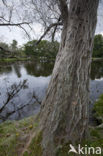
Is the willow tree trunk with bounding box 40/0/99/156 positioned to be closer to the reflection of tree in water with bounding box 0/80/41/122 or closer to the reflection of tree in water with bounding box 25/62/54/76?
the reflection of tree in water with bounding box 0/80/41/122

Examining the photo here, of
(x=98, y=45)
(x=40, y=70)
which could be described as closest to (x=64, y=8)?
(x=40, y=70)

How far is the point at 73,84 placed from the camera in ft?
5.63

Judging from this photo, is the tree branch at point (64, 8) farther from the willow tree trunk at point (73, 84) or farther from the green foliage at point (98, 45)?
the green foliage at point (98, 45)

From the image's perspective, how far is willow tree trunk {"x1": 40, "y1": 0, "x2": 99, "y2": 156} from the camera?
1.63 meters

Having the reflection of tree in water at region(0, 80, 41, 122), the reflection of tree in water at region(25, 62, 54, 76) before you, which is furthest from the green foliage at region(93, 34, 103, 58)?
the reflection of tree in water at region(0, 80, 41, 122)

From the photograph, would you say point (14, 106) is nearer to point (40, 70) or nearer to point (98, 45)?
point (40, 70)

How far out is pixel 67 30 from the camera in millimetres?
1817

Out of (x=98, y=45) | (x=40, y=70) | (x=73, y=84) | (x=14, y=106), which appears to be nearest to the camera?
(x=73, y=84)

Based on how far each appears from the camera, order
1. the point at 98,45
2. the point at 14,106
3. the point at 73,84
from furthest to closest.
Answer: the point at 98,45 → the point at 14,106 → the point at 73,84

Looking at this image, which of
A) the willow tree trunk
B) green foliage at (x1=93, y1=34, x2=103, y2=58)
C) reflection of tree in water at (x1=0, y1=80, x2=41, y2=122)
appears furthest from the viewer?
green foliage at (x1=93, y1=34, x2=103, y2=58)

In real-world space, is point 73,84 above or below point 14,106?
above

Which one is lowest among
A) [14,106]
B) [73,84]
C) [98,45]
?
[14,106]

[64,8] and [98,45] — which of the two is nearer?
[64,8]

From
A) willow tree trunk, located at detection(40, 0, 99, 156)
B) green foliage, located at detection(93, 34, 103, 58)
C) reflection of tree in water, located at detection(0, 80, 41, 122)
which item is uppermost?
green foliage, located at detection(93, 34, 103, 58)
